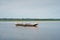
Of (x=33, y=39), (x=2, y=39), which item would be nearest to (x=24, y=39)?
(x=33, y=39)

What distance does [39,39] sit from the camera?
6750mm

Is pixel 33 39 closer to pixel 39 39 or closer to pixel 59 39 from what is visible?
pixel 39 39

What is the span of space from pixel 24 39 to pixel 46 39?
932 millimetres

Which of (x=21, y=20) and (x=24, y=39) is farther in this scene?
(x=21, y=20)

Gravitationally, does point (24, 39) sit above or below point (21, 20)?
Answer: below

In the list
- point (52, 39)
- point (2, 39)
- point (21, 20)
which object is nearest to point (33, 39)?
point (52, 39)

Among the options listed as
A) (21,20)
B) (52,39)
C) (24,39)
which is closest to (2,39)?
(24,39)

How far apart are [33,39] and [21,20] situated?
1490 cm

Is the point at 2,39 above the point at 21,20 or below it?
below

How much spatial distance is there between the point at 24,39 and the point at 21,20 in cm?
1487

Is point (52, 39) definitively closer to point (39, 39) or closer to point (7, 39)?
point (39, 39)

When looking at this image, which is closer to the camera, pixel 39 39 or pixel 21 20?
pixel 39 39

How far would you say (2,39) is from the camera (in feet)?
21.5

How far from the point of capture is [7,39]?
656cm
